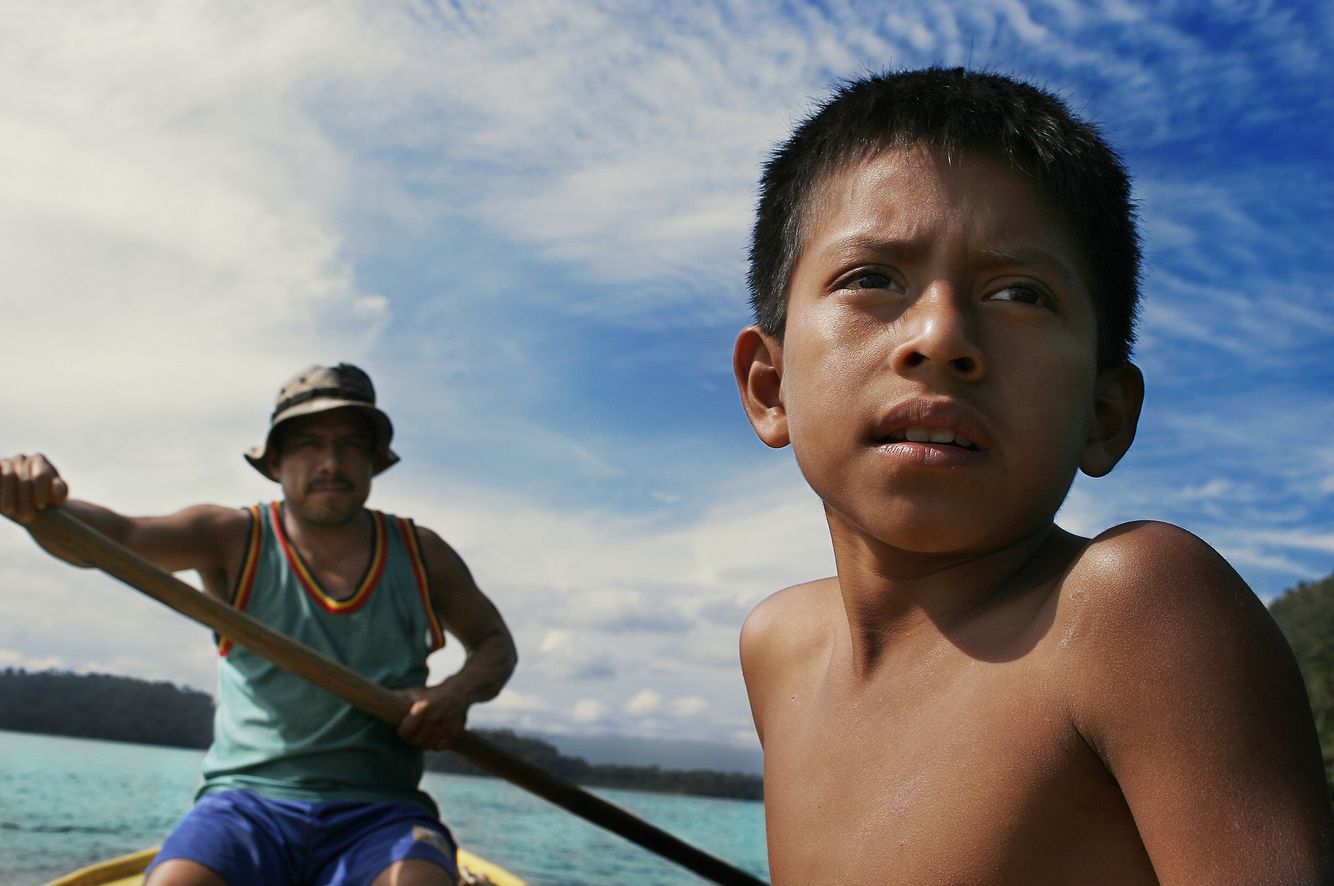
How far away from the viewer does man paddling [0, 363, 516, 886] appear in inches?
120

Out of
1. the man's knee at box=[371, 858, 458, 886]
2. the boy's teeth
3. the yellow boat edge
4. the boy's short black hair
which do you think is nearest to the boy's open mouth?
the boy's teeth

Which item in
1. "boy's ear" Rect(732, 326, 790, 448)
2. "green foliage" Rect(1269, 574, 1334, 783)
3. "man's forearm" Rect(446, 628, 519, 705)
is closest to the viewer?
"boy's ear" Rect(732, 326, 790, 448)

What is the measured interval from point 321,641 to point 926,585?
2.66m

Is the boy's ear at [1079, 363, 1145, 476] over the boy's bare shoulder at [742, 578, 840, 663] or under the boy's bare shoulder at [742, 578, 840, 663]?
over

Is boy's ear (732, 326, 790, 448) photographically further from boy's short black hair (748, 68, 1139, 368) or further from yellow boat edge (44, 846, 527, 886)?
yellow boat edge (44, 846, 527, 886)

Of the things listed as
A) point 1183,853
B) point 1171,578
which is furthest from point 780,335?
point 1183,853

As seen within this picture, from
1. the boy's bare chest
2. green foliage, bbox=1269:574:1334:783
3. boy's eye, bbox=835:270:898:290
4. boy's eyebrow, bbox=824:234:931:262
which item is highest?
green foliage, bbox=1269:574:1334:783

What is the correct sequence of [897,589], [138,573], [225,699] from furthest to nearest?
[225,699]
[138,573]
[897,589]

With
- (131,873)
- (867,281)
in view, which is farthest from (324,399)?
(867,281)

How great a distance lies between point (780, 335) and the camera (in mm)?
1566

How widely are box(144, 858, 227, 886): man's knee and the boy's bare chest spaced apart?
6.69 ft

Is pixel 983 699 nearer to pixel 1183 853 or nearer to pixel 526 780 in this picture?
pixel 1183 853

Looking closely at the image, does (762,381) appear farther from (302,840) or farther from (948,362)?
(302,840)

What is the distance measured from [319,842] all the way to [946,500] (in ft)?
8.59
